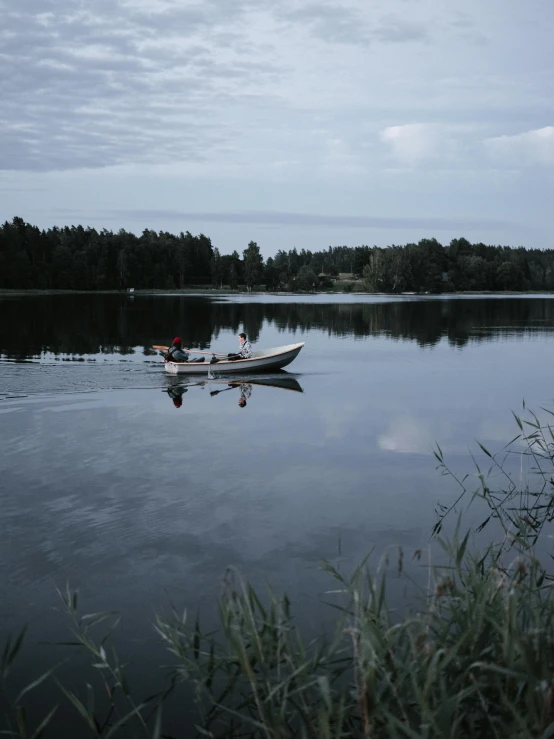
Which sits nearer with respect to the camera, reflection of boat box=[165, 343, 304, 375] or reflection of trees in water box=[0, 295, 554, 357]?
reflection of boat box=[165, 343, 304, 375]

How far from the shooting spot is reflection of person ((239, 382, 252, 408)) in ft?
85.6

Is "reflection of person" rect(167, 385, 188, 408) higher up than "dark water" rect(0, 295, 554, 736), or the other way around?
"reflection of person" rect(167, 385, 188, 408)

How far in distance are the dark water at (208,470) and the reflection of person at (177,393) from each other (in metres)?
0.08

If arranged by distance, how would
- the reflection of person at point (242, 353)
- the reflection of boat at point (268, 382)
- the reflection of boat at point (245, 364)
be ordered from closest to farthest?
1. the reflection of boat at point (268, 382)
2. the reflection of boat at point (245, 364)
3. the reflection of person at point (242, 353)

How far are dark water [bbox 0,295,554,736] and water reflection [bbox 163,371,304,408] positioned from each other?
160 mm

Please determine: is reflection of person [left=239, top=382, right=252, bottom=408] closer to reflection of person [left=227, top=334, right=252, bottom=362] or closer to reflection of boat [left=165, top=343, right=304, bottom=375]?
reflection of boat [left=165, top=343, right=304, bottom=375]

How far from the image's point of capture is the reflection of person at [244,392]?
85.6 feet

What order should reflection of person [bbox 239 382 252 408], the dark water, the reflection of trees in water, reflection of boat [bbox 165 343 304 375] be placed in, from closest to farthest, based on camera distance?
the dark water
reflection of person [bbox 239 382 252 408]
reflection of boat [bbox 165 343 304 375]
the reflection of trees in water

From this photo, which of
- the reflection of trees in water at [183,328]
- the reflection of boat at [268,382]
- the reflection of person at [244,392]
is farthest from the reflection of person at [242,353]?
the reflection of trees in water at [183,328]

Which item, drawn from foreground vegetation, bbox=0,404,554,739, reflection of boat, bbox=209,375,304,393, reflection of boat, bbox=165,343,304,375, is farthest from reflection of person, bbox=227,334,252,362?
foreground vegetation, bbox=0,404,554,739

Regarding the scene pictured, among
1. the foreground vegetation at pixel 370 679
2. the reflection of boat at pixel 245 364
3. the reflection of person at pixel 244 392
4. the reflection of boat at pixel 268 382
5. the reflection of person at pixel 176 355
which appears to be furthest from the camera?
the reflection of person at pixel 176 355

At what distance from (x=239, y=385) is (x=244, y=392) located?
1.85m

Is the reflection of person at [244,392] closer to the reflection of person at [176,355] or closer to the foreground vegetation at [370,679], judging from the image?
the reflection of person at [176,355]

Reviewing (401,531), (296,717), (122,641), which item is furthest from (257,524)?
(296,717)
